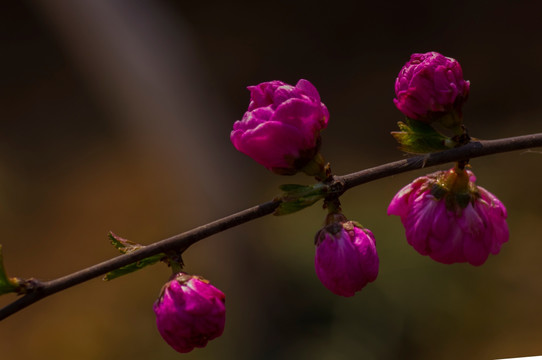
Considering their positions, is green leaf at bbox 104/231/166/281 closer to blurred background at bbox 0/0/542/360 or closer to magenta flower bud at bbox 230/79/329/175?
magenta flower bud at bbox 230/79/329/175

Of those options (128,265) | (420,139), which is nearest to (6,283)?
(128,265)

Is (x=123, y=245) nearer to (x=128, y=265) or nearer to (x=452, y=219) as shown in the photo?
(x=128, y=265)

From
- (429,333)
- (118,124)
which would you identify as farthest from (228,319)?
(118,124)

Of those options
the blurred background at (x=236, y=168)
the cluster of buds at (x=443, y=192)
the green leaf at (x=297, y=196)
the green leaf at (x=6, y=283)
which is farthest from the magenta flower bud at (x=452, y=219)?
the blurred background at (x=236, y=168)

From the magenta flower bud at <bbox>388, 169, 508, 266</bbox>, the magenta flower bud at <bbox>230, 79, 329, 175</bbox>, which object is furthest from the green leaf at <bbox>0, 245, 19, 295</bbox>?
the magenta flower bud at <bbox>388, 169, 508, 266</bbox>

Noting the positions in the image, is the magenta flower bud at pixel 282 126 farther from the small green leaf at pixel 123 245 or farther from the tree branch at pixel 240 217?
the small green leaf at pixel 123 245

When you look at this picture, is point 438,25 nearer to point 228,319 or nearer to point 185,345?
point 228,319
